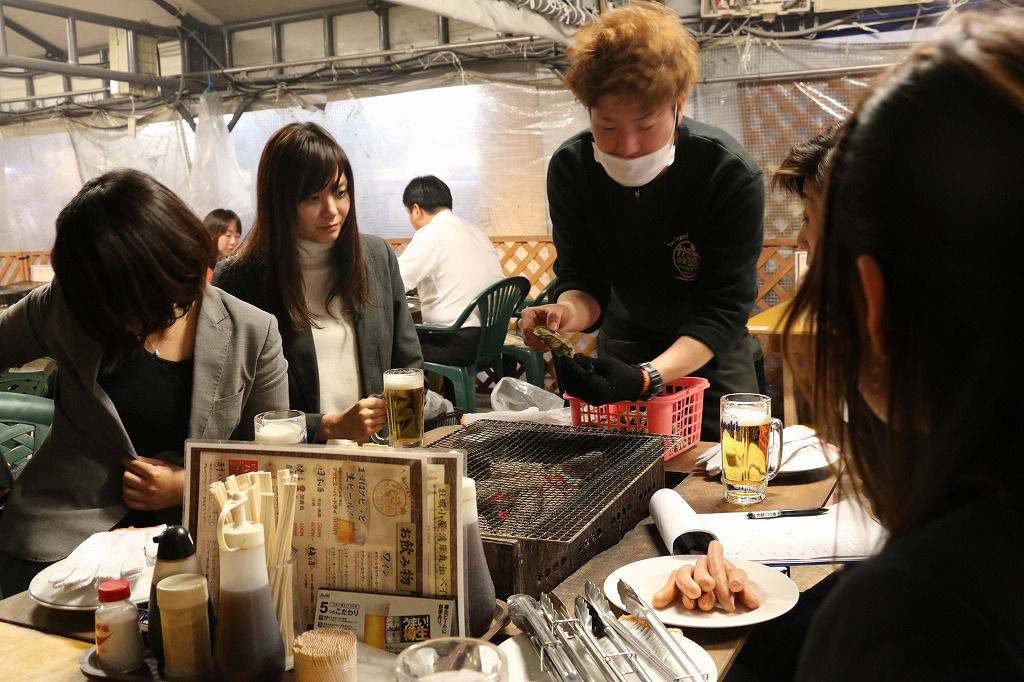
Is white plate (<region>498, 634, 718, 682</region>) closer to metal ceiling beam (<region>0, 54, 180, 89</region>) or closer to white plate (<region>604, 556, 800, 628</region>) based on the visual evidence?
white plate (<region>604, 556, 800, 628</region>)

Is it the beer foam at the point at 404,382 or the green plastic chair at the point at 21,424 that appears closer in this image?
the beer foam at the point at 404,382

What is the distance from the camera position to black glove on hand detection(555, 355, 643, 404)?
174cm

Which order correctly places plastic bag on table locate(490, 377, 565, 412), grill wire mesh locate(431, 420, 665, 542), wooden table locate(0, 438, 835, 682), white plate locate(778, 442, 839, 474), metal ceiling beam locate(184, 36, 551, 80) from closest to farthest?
wooden table locate(0, 438, 835, 682)
grill wire mesh locate(431, 420, 665, 542)
white plate locate(778, 442, 839, 474)
plastic bag on table locate(490, 377, 565, 412)
metal ceiling beam locate(184, 36, 551, 80)

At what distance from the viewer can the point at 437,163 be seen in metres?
6.56

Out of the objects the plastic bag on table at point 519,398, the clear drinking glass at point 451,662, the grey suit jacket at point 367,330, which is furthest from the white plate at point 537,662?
the plastic bag on table at point 519,398

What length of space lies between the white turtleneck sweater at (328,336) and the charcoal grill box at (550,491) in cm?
59

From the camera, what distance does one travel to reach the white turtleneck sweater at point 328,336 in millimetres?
2258

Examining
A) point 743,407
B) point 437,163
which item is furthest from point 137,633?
point 437,163

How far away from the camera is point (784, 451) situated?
67.6 inches

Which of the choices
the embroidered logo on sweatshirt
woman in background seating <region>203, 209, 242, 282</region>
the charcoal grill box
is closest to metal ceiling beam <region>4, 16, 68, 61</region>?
woman in background seating <region>203, 209, 242, 282</region>

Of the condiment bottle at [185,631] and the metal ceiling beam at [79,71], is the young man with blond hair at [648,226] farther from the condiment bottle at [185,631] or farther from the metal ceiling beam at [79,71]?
the metal ceiling beam at [79,71]

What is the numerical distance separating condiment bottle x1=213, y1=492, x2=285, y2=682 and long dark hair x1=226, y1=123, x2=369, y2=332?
4.33 ft

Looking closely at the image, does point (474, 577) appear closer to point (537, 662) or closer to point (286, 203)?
point (537, 662)

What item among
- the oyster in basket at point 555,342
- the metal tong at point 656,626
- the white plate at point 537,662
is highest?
the oyster in basket at point 555,342
